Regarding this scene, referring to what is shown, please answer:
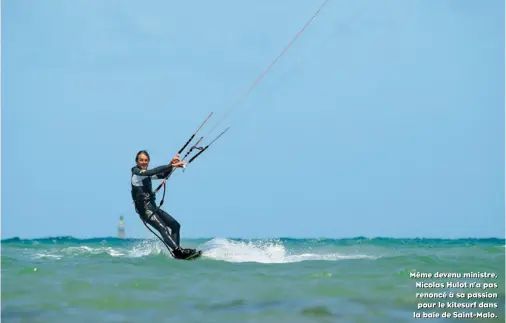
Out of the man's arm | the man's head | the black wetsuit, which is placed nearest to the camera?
the man's arm

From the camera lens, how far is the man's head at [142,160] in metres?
15.2

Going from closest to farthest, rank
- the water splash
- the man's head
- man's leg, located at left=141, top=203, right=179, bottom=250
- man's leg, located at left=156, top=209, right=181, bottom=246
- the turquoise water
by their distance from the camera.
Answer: the turquoise water, the man's head, man's leg, located at left=141, top=203, right=179, bottom=250, man's leg, located at left=156, top=209, right=181, bottom=246, the water splash

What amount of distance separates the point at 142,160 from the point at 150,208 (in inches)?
42.4

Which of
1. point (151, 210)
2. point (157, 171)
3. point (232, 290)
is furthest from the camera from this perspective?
point (151, 210)

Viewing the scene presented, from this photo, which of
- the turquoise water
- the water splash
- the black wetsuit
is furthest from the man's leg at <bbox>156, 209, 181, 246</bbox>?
the water splash

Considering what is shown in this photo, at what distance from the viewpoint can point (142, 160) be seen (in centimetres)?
1523

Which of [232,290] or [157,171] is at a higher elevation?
[157,171]

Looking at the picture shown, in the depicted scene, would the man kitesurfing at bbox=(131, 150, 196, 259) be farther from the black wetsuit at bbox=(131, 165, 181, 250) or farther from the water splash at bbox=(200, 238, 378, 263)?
the water splash at bbox=(200, 238, 378, 263)

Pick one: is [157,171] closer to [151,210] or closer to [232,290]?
[151,210]

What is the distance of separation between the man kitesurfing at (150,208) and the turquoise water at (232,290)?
1.69 feet

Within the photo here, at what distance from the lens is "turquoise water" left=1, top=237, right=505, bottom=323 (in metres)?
9.95

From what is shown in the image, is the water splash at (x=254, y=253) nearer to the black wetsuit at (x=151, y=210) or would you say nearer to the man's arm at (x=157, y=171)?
the black wetsuit at (x=151, y=210)

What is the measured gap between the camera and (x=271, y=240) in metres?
20.5

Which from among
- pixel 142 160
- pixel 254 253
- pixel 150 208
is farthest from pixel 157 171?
pixel 254 253
